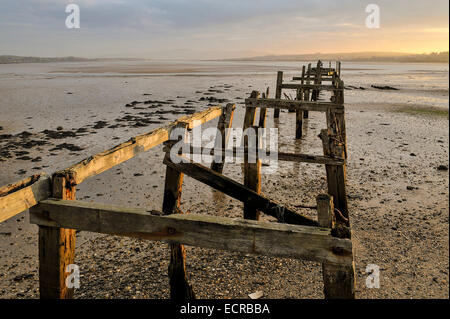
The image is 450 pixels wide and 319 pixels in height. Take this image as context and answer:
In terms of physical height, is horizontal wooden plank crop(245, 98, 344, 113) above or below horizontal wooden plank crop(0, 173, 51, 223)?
above

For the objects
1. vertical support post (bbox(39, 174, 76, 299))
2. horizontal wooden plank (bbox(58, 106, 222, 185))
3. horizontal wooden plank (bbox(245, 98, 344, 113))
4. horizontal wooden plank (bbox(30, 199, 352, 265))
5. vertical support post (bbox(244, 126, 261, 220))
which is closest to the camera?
horizontal wooden plank (bbox(30, 199, 352, 265))

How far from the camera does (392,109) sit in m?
19.7

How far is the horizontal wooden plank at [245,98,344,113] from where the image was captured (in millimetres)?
6918

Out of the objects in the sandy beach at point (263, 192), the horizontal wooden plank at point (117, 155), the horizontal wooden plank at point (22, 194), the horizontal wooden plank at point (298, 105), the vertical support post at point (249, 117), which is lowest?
the sandy beach at point (263, 192)

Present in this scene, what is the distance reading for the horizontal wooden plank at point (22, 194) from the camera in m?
2.45

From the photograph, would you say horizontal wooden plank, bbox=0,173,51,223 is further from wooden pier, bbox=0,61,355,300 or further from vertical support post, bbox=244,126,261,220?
vertical support post, bbox=244,126,261,220

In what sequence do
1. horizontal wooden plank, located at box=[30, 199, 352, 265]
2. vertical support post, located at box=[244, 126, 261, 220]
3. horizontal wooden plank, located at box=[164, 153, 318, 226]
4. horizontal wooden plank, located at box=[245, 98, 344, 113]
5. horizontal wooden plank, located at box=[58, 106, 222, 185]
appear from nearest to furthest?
1. horizontal wooden plank, located at box=[30, 199, 352, 265]
2. horizontal wooden plank, located at box=[58, 106, 222, 185]
3. horizontal wooden plank, located at box=[164, 153, 318, 226]
4. vertical support post, located at box=[244, 126, 261, 220]
5. horizontal wooden plank, located at box=[245, 98, 344, 113]

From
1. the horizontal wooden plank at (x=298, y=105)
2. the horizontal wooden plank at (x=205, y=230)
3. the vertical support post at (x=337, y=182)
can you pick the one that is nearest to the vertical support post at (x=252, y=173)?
the vertical support post at (x=337, y=182)

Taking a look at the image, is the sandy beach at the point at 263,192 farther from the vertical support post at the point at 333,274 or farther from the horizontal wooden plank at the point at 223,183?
the vertical support post at the point at 333,274

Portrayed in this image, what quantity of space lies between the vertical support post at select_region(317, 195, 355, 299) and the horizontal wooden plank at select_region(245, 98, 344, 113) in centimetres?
470

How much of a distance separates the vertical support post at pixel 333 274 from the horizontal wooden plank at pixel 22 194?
2080 mm

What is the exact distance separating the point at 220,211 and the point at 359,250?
2594mm

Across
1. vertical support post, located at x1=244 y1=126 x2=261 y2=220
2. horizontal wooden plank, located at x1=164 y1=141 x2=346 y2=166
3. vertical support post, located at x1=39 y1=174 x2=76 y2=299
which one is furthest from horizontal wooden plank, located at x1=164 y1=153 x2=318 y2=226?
vertical support post, located at x1=39 y1=174 x2=76 y2=299

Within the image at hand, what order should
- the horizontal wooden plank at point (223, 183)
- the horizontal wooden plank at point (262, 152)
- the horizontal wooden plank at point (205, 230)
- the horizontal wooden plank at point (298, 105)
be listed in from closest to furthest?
the horizontal wooden plank at point (205, 230)
the horizontal wooden plank at point (223, 183)
the horizontal wooden plank at point (262, 152)
the horizontal wooden plank at point (298, 105)
